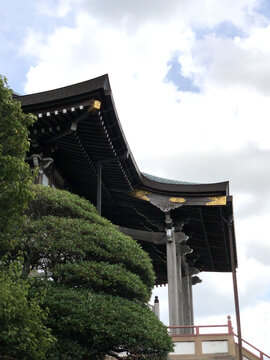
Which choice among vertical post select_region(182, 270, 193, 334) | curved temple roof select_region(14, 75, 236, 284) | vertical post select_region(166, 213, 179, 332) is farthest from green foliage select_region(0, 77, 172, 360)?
vertical post select_region(182, 270, 193, 334)

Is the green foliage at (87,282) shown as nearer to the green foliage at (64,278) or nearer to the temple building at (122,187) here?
the green foliage at (64,278)

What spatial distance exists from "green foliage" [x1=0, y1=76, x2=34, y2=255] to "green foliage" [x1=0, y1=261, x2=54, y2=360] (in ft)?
2.51

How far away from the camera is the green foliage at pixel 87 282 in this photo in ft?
30.4

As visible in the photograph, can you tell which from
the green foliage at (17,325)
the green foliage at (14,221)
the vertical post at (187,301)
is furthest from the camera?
Answer: the vertical post at (187,301)

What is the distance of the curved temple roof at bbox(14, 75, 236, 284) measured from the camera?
1380 cm

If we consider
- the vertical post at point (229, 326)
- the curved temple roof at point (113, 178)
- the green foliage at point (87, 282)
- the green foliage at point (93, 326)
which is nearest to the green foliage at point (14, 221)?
the green foliage at point (93, 326)

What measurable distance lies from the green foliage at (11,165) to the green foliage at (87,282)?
5.52 feet

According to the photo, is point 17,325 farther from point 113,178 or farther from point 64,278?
point 113,178

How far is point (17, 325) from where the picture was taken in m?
7.54

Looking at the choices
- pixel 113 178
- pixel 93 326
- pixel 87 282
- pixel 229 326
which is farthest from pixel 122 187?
pixel 93 326

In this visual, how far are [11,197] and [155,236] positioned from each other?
1322cm

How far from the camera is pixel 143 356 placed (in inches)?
400

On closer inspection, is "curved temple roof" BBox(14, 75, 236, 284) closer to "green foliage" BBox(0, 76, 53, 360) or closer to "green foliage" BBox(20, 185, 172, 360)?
"green foliage" BBox(20, 185, 172, 360)

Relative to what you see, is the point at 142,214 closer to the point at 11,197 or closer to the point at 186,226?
the point at 186,226
